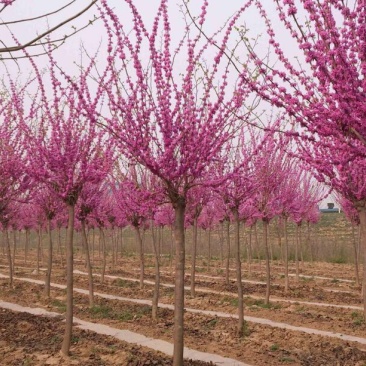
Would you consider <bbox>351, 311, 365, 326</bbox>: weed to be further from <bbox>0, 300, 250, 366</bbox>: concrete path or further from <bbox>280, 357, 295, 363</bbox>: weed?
<bbox>0, 300, 250, 366</bbox>: concrete path

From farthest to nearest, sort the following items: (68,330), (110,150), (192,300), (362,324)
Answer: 1. (192,300)
2. (362,324)
3. (110,150)
4. (68,330)

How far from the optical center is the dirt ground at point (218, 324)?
757 centimetres

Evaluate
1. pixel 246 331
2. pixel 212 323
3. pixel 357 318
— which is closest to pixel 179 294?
pixel 246 331

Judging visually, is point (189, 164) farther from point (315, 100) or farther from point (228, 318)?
point (228, 318)

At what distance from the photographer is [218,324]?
33.1 ft

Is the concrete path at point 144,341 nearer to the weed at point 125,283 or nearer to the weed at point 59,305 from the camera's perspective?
the weed at point 59,305

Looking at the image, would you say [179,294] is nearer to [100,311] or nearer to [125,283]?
[100,311]

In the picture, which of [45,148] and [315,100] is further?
[45,148]

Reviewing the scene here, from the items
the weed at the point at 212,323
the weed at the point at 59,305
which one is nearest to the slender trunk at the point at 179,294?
the weed at the point at 212,323

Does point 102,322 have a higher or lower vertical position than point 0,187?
lower

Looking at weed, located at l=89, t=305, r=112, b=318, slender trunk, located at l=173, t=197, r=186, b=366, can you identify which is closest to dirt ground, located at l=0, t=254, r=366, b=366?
weed, located at l=89, t=305, r=112, b=318

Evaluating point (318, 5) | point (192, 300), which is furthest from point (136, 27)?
point (192, 300)

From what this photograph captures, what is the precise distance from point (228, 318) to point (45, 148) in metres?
5.72

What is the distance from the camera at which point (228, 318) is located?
34.8 feet
